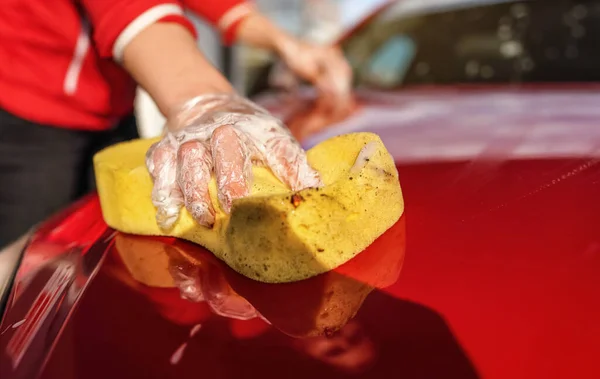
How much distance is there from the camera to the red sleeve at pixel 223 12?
1.48 meters

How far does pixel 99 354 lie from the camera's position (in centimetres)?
52

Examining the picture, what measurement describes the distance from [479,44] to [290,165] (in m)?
1.36

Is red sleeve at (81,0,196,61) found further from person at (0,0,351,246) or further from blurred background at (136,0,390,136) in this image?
blurred background at (136,0,390,136)

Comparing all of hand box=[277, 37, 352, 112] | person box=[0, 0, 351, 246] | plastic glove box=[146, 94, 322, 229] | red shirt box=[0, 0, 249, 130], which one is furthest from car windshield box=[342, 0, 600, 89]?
plastic glove box=[146, 94, 322, 229]

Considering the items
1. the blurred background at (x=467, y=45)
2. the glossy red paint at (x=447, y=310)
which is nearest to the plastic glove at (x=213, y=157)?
the glossy red paint at (x=447, y=310)

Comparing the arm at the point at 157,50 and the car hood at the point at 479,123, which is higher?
the arm at the point at 157,50

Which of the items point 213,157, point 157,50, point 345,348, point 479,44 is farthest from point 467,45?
point 345,348

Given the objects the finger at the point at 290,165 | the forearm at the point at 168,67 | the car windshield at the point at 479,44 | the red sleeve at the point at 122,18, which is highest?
the red sleeve at the point at 122,18

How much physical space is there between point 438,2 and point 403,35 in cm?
18

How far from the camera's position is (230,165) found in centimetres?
65

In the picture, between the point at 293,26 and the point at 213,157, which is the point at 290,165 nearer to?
the point at 213,157

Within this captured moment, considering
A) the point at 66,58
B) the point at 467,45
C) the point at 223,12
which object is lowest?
the point at 467,45

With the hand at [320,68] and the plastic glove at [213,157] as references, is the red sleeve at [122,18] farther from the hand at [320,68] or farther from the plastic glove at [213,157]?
the hand at [320,68]

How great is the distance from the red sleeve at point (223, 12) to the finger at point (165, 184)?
89 cm
